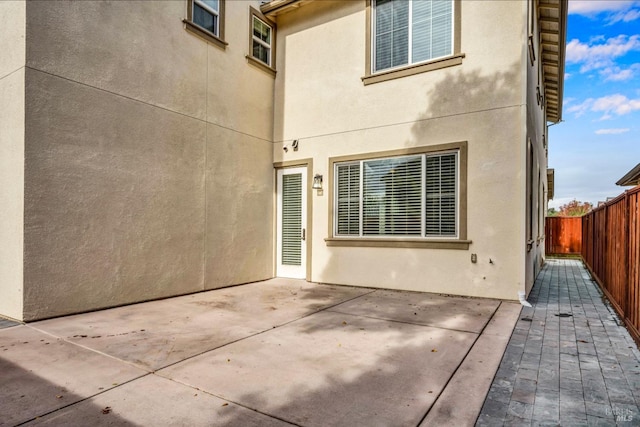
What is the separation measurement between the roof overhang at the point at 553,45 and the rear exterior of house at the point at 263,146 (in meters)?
0.08

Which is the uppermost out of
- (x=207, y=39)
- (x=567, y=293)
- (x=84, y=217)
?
(x=207, y=39)

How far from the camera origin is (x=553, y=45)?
9586mm

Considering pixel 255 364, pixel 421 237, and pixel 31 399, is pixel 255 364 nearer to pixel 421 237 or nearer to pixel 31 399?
pixel 31 399

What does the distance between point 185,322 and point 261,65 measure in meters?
6.14

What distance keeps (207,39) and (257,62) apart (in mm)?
1401

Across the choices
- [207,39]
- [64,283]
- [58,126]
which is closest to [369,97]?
[207,39]

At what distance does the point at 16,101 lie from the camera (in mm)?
5047

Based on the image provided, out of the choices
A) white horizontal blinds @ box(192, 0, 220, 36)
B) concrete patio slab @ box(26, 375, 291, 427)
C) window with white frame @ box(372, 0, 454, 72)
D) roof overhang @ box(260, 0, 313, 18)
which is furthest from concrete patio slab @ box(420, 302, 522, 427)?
roof overhang @ box(260, 0, 313, 18)

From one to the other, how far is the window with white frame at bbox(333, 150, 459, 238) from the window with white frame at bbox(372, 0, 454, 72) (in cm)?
201

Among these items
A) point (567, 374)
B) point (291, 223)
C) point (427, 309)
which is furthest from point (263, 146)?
point (567, 374)

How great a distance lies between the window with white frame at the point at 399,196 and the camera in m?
7.05

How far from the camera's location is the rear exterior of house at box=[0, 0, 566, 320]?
524 cm

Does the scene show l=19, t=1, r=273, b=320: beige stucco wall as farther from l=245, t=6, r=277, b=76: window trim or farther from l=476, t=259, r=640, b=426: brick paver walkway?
l=476, t=259, r=640, b=426: brick paver walkway

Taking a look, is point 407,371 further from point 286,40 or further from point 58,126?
point 286,40
